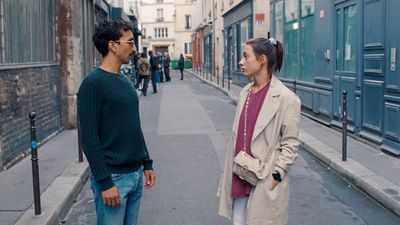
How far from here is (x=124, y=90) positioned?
3.39 meters

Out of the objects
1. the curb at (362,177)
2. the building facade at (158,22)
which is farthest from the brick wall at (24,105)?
the building facade at (158,22)

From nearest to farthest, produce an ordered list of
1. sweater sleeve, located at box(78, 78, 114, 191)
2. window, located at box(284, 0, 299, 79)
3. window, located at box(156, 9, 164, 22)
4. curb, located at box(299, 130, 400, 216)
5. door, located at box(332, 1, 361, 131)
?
sweater sleeve, located at box(78, 78, 114, 191) → curb, located at box(299, 130, 400, 216) → door, located at box(332, 1, 361, 131) → window, located at box(284, 0, 299, 79) → window, located at box(156, 9, 164, 22)

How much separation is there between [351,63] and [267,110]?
8.09 m

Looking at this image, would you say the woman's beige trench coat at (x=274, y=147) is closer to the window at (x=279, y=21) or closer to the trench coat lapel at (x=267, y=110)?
the trench coat lapel at (x=267, y=110)

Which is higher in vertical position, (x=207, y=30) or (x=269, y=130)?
(x=207, y=30)

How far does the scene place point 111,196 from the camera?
130 inches

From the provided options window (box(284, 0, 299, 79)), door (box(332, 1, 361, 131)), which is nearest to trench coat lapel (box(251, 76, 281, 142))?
door (box(332, 1, 361, 131))

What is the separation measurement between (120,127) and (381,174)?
522cm

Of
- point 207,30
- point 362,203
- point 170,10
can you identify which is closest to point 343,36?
point 362,203

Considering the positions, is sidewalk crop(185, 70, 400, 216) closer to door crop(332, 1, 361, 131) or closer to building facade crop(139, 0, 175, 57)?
door crop(332, 1, 361, 131)

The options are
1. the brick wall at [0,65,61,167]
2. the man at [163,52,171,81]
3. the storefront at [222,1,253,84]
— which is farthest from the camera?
the man at [163,52,171,81]

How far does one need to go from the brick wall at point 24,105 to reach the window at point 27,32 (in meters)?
0.24

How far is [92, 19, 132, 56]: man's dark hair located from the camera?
3430 millimetres

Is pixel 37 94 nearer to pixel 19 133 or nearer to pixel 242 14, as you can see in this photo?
A: pixel 19 133
